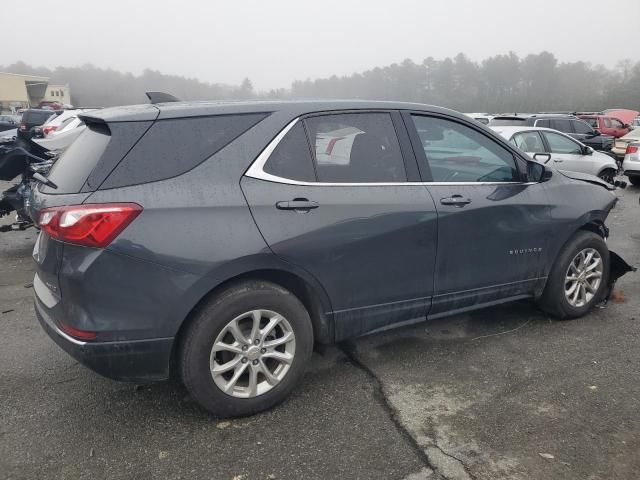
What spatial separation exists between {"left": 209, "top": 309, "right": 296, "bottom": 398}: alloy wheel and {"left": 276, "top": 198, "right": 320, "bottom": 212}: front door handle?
582 mm

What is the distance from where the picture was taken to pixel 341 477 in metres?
2.51

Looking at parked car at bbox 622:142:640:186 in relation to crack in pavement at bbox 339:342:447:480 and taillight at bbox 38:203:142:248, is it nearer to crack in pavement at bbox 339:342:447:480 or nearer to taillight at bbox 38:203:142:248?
crack in pavement at bbox 339:342:447:480

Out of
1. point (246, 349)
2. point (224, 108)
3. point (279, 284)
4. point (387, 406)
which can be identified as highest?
point (224, 108)

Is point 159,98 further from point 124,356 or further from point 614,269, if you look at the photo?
point 614,269

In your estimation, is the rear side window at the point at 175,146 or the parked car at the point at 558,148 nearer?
the rear side window at the point at 175,146

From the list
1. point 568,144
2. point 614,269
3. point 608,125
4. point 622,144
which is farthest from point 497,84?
point 614,269

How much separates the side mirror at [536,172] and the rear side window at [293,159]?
6.22ft

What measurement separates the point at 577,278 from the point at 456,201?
5.15ft

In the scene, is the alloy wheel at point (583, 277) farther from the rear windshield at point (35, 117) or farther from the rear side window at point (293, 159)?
the rear windshield at point (35, 117)

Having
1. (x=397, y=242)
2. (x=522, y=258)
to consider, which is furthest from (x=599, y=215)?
(x=397, y=242)

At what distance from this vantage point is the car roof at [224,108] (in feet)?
9.26

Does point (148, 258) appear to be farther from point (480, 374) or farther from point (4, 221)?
point (4, 221)

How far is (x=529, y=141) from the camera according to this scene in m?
10.4

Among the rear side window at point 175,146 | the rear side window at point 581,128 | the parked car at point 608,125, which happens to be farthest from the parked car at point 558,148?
the parked car at point 608,125
